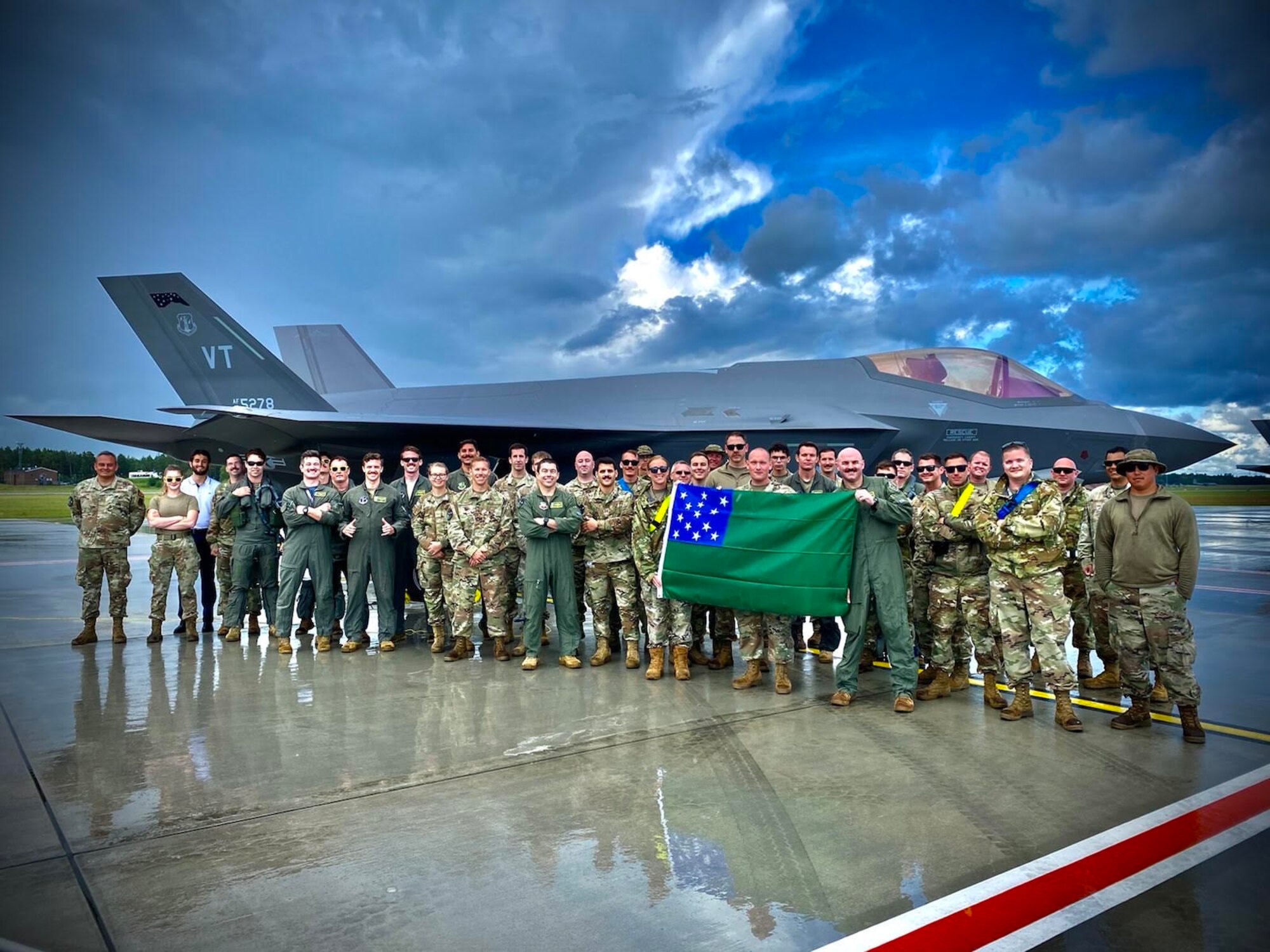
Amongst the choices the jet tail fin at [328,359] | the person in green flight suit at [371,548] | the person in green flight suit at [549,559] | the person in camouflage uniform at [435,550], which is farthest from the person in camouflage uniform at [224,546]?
the jet tail fin at [328,359]

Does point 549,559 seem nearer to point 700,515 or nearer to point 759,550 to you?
point 700,515

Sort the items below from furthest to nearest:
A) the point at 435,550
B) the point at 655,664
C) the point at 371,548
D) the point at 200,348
→ the point at 200,348
the point at 371,548
the point at 435,550
the point at 655,664

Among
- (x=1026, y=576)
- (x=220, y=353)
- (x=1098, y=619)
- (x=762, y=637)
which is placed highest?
(x=220, y=353)

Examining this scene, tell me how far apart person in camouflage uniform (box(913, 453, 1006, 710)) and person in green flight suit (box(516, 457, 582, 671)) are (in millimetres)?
2769

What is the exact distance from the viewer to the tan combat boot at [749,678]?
17.9 ft

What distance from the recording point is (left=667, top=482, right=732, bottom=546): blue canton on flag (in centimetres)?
580

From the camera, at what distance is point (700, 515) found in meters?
5.89

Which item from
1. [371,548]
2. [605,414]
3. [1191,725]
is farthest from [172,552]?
[1191,725]

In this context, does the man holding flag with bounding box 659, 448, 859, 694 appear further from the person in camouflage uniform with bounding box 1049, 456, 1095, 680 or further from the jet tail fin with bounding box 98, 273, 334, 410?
the jet tail fin with bounding box 98, 273, 334, 410

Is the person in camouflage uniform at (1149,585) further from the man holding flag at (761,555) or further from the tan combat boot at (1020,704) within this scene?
the man holding flag at (761,555)

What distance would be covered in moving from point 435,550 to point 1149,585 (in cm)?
538

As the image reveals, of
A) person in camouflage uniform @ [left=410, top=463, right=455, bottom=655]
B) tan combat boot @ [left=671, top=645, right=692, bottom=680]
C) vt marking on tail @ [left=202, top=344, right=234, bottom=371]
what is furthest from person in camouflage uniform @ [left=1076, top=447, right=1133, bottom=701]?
vt marking on tail @ [left=202, top=344, right=234, bottom=371]

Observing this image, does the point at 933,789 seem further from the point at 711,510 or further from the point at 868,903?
the point at 711,510

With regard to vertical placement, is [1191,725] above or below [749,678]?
above
